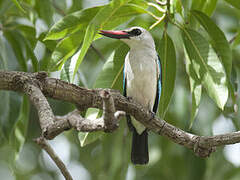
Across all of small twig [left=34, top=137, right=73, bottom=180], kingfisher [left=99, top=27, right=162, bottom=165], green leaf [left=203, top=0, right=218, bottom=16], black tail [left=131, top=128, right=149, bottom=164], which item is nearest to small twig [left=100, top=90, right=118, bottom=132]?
small twig [left=34, top=137, right=73, bottom=180]

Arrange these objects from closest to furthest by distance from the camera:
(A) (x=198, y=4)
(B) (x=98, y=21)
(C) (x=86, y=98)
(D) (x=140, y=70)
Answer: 1. (C) (x=86, y=98)
2. (B) (x=98, y=21)
3. (A) (x=198, y=4)
4. (D) (x=140, y=70)

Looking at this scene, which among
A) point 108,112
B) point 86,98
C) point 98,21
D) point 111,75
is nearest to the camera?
point 108,112

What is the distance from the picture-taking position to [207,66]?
364cm

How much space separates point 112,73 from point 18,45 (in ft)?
3.64

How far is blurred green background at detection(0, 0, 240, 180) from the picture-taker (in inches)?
149

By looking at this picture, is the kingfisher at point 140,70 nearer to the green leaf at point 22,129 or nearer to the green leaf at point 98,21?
the green leaf at point 98,21

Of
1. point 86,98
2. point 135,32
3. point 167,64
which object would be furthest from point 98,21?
point 135,32

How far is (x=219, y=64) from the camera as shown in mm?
3611

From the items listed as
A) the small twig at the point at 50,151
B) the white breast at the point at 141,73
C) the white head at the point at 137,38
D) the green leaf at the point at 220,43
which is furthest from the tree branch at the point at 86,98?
the white head at the point at 137,38

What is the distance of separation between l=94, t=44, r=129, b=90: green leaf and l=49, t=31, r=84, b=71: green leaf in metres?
0.36

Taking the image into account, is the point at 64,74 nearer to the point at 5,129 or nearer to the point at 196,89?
the point at 5,129

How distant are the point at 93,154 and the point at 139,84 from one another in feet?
9.69

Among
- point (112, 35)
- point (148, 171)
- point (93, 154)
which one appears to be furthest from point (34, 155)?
point (112, 35)

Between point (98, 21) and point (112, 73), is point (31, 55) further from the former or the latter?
point (98, 21)
